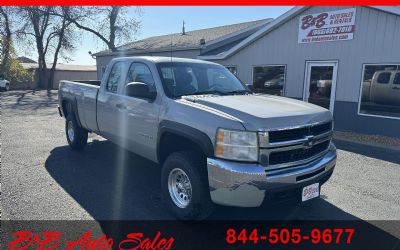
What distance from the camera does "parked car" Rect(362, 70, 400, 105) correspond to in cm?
938

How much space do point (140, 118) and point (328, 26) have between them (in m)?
8.48

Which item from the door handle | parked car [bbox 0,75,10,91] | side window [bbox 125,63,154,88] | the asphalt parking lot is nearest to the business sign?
the asphalt parking lot

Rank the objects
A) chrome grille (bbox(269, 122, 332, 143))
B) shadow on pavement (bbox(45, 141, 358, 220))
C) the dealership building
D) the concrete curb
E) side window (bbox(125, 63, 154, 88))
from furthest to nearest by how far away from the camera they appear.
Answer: the dealership building → the concrete curb → side window (bbox(125, 63, 154, 88)) → shadow on pavement (bbox(45, 141, 358, 220)) → chrome grille (bbox(269, 122, 332, 143))

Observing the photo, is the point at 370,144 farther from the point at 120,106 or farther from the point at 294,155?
the point at 120,106

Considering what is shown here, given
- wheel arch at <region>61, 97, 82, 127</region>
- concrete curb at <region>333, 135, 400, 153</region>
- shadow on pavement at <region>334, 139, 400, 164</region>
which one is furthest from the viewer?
concrete curb at <region>333, 135, 400, 153</region>

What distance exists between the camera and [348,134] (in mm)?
9672

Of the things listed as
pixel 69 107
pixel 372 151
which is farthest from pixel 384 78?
pixel 69 107

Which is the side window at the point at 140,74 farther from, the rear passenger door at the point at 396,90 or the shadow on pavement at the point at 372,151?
the rear passenger door at the point at 396,90

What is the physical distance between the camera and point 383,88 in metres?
9.67

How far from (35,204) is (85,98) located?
8.35 feet

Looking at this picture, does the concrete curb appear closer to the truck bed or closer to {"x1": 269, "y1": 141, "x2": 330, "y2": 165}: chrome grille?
{"x1": 269, "y1": 141, "x2": 330, "y2": 165}: chrome grille

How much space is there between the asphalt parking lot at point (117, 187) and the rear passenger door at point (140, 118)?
71cm

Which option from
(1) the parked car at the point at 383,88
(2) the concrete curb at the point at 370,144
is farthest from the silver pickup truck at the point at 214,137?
(1) the parked car at the point at 383,88

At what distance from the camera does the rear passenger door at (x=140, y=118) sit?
4195 mm
